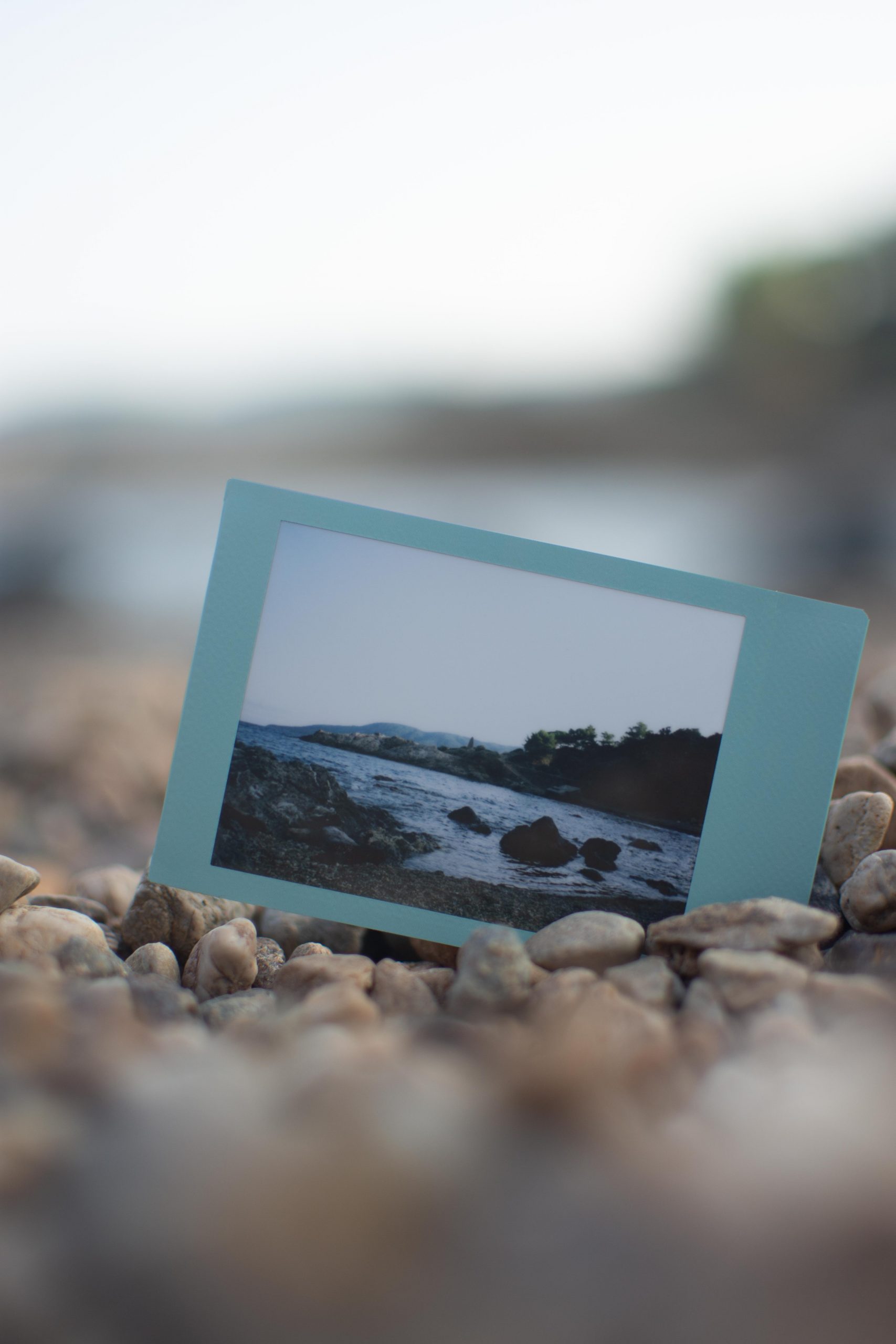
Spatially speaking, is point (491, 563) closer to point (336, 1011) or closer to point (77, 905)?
point (336, 1011)

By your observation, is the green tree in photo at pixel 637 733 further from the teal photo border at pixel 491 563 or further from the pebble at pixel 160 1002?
the pebble at pixel 160 1002

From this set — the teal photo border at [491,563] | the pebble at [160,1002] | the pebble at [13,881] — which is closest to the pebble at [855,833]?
the teal photo border at [491,563]

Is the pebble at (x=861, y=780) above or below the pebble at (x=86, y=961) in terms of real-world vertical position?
above

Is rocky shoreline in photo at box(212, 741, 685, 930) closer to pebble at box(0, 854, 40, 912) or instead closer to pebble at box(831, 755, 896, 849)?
pebble at box(0, 854, 40, 912)

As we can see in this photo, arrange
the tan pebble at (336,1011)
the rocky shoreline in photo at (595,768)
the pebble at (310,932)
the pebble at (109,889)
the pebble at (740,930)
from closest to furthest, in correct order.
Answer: the tan pebble at (336,1011) → the pebble at (740,930) → the rocky shoreline in photo at (595,768) → the pebble at (310,932) → the pebble at (109,889)

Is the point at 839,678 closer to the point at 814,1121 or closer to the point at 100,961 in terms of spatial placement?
the point at 814,1121

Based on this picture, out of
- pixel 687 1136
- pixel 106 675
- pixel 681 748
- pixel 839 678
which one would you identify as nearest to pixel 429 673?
pixel 681 748
